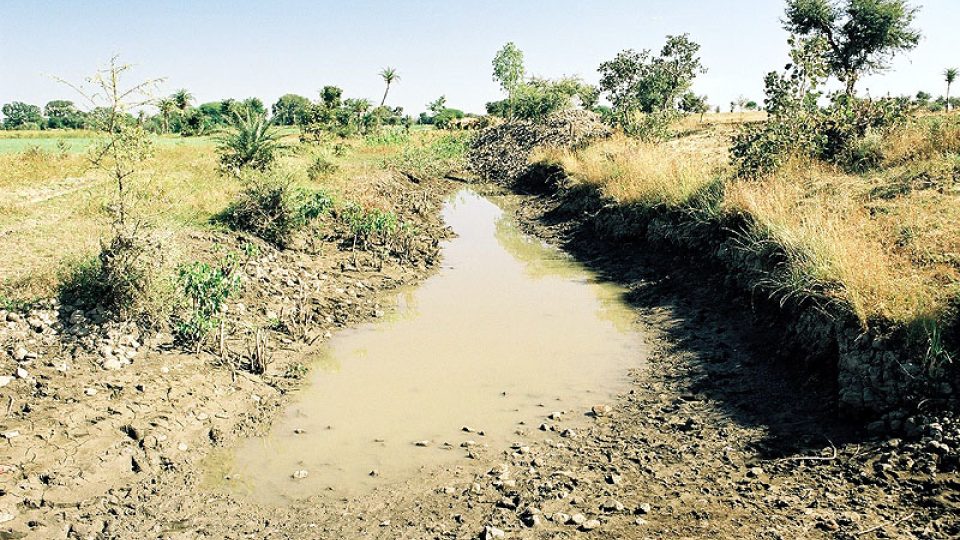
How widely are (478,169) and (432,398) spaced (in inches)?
955

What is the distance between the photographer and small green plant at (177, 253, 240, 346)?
6234 millimetres

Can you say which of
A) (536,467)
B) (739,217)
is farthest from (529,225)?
(536,467)

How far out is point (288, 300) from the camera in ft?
27.1

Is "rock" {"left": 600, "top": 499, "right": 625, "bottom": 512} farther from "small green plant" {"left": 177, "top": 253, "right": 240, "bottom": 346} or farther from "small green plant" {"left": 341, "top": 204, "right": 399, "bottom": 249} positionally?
"small green plant" {"left": 341, "top": 204, "right": 399, "bottom": 249}

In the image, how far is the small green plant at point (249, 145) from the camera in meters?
13.1

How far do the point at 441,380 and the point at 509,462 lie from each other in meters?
1.85

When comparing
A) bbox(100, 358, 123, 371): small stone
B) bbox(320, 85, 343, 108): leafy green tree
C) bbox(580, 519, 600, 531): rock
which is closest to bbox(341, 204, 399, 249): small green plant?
bbox(100, 358, 123, 371): small stone

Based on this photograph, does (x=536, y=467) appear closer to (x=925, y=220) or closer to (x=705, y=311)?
(x=705, y=311)

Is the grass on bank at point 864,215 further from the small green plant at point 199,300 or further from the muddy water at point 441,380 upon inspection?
the small green plant at point 199,300

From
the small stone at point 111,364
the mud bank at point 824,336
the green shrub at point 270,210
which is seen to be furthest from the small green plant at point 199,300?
the mud bank at point 824,336

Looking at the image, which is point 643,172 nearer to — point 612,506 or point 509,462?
point 509,462

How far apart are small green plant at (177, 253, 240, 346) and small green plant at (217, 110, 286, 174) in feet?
21.7

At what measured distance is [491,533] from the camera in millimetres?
3854

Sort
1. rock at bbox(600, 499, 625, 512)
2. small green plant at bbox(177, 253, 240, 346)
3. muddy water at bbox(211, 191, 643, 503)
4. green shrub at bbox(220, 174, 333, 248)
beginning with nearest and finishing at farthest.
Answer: rock at bbox(600, 499, 625, 512), muddy water at bbox(211, 191, 643, 503), small green plant at bbox(177, 253, 240, 346), green shrub at bbox(220, 174, 333, 248)
